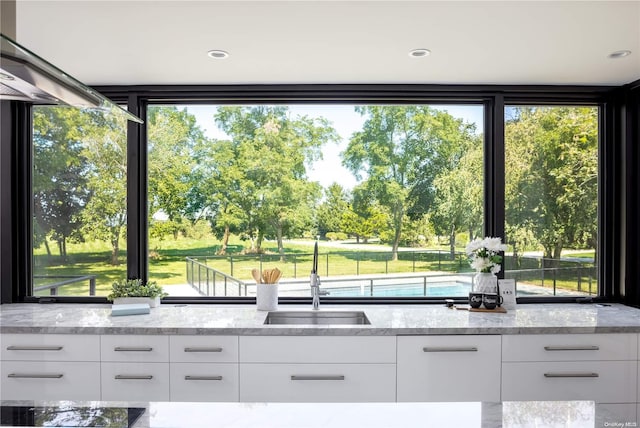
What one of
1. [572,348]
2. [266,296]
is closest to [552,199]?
[572,348]

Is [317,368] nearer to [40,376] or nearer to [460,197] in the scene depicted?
[40,376]

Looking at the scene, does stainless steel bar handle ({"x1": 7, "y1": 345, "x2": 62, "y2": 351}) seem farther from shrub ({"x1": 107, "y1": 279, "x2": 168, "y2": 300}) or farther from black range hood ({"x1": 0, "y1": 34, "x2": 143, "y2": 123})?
black range hood ({"x1": 0, "y1": 34, "x2": 143, "y2": 123})

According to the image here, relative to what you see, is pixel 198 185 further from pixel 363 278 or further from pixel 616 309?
pixel 616 309

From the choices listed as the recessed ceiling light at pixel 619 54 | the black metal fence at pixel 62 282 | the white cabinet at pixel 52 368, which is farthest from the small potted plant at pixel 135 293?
the recessed ceiling light at pixel 619 54

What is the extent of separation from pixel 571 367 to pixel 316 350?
1425mm

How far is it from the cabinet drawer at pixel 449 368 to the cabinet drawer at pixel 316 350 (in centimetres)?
12

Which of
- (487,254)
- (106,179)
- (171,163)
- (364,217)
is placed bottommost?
(487,254)

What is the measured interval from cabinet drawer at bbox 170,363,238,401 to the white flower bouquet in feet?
5.40

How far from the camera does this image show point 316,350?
232 centimetres

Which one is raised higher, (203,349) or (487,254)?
(487,254)

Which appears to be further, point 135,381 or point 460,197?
point 460,197

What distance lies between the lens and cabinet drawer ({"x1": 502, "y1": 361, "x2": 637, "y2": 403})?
234cm

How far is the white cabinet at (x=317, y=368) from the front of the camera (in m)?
2.30

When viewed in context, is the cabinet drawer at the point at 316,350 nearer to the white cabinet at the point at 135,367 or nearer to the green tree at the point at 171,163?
the white cabinet at the point at 135,367
